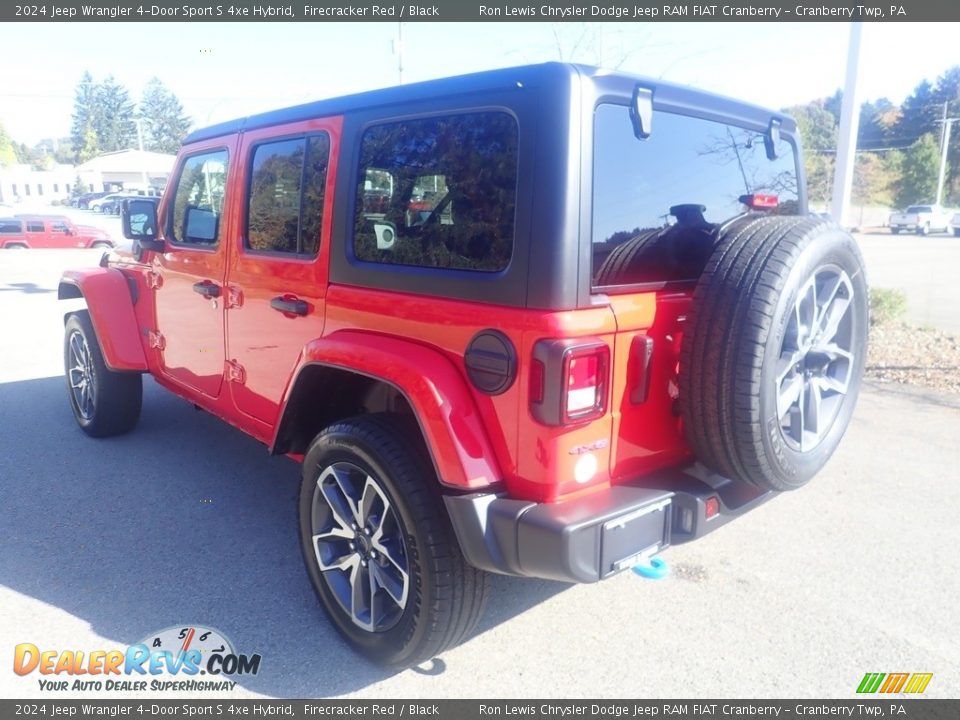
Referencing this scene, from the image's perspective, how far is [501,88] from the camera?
7.43 ft

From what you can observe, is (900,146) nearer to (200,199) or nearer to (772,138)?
(772,138)

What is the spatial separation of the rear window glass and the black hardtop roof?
0.27ft

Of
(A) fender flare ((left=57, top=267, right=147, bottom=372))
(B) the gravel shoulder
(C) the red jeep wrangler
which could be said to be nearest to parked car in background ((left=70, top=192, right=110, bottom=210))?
(A) fender flare ((left=57, top=267, right=147, bottom=372))

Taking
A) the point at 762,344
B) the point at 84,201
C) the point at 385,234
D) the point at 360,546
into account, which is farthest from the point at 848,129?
the point at 84,201

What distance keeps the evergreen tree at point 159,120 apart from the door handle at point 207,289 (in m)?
113

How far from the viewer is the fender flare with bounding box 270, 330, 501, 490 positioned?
2.24m

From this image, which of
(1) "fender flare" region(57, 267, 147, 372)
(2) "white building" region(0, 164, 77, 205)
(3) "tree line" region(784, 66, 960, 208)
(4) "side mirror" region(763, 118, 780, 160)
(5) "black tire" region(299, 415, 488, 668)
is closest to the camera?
(5) "black tire" region(299, 415, 488, 668)

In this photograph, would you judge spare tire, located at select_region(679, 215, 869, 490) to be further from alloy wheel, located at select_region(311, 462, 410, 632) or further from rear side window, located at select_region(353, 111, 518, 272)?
alloy wheel, located at select_region(311, 462, 410, 632)

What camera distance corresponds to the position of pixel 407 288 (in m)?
2.54

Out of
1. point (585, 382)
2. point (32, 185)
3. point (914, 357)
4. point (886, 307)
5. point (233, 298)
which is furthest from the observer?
point (32, 185)

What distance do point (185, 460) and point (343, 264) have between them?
2695 mm

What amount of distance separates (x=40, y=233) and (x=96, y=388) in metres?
24.2

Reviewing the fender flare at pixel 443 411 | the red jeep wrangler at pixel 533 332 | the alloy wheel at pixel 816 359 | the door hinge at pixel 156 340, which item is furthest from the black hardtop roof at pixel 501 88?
the door hinge at pixel 156 340
